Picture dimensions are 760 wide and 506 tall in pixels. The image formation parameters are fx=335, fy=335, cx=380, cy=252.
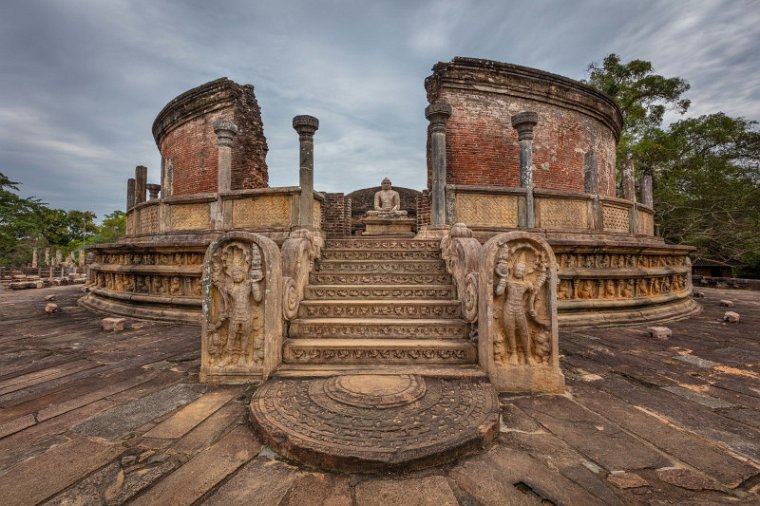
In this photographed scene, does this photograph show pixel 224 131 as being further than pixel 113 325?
Yes

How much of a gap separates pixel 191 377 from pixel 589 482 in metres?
3.23

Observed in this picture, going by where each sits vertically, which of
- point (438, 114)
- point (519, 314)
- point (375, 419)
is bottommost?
point (375, 419)

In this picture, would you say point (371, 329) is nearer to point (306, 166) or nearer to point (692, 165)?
point (306, 166)

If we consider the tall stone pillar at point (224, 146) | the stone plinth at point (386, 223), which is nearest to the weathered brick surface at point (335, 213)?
the stone plinth at point (386, 223)

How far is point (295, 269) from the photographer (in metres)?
3.90

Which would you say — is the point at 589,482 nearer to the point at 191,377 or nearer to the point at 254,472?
the point at 254,472

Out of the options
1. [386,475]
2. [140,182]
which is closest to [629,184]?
[386,475]

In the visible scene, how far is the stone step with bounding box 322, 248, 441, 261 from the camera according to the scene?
5305 mm

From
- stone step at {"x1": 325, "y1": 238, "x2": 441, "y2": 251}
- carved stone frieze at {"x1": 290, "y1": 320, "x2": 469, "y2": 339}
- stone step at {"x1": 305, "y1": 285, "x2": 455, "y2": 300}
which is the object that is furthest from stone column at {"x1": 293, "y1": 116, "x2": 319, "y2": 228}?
carved stone frieze at {"x1": 290, "y1": 320, "x2": 469, "y2": 339}

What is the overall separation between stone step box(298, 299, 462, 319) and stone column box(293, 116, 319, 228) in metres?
2.63

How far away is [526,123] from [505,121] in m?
4.46

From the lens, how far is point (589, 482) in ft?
5.69

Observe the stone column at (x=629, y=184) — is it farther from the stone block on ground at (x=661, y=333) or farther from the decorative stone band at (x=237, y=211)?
the decorative stone band at (x=237, y=211)

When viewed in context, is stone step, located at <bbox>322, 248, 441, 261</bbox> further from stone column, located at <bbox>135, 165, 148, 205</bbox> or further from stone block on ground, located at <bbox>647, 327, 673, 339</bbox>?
stone column, located at <bbox>135, 165, 148, 205</bbox>
